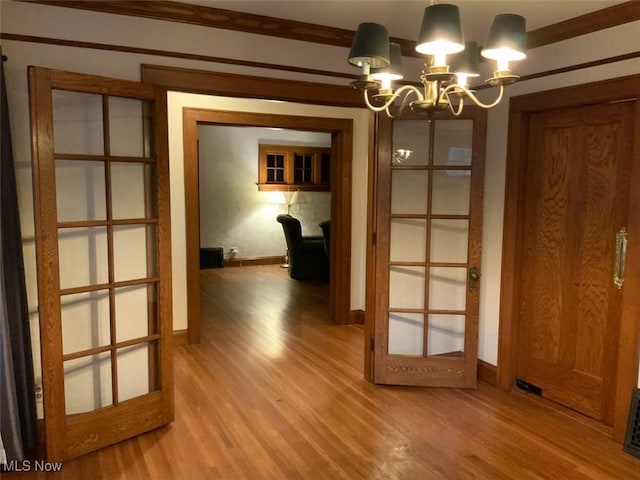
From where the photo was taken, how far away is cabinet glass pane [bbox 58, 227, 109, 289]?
2.62 metres

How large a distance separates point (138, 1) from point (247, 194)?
6.49 metres

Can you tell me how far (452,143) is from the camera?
3.60m

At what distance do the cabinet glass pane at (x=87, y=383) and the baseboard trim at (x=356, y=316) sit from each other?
117 inches

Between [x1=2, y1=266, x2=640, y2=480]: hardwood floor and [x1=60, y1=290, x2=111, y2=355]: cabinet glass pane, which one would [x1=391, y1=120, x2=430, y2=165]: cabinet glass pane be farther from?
[x1=60, y1=290, x2=111, y2=355]: cabinet glass pane

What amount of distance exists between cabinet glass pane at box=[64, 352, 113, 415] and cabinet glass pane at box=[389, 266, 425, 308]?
201 centimetres

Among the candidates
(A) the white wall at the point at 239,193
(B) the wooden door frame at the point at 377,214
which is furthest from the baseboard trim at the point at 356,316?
(A) the white wall at the point at 239,193

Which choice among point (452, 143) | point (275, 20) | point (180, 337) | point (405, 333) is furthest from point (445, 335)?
point (275, 20)

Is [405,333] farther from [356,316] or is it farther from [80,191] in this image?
[80,191]

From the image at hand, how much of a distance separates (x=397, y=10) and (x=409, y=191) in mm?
1266

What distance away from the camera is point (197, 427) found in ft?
10.00

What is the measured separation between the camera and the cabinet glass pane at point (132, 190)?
2.76 m

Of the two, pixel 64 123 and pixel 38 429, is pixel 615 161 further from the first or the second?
pixel 38 429

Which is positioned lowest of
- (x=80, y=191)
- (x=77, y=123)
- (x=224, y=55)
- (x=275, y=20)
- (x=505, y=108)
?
(x=80, y=191)

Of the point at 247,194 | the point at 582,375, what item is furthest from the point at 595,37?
the point at 247,194
